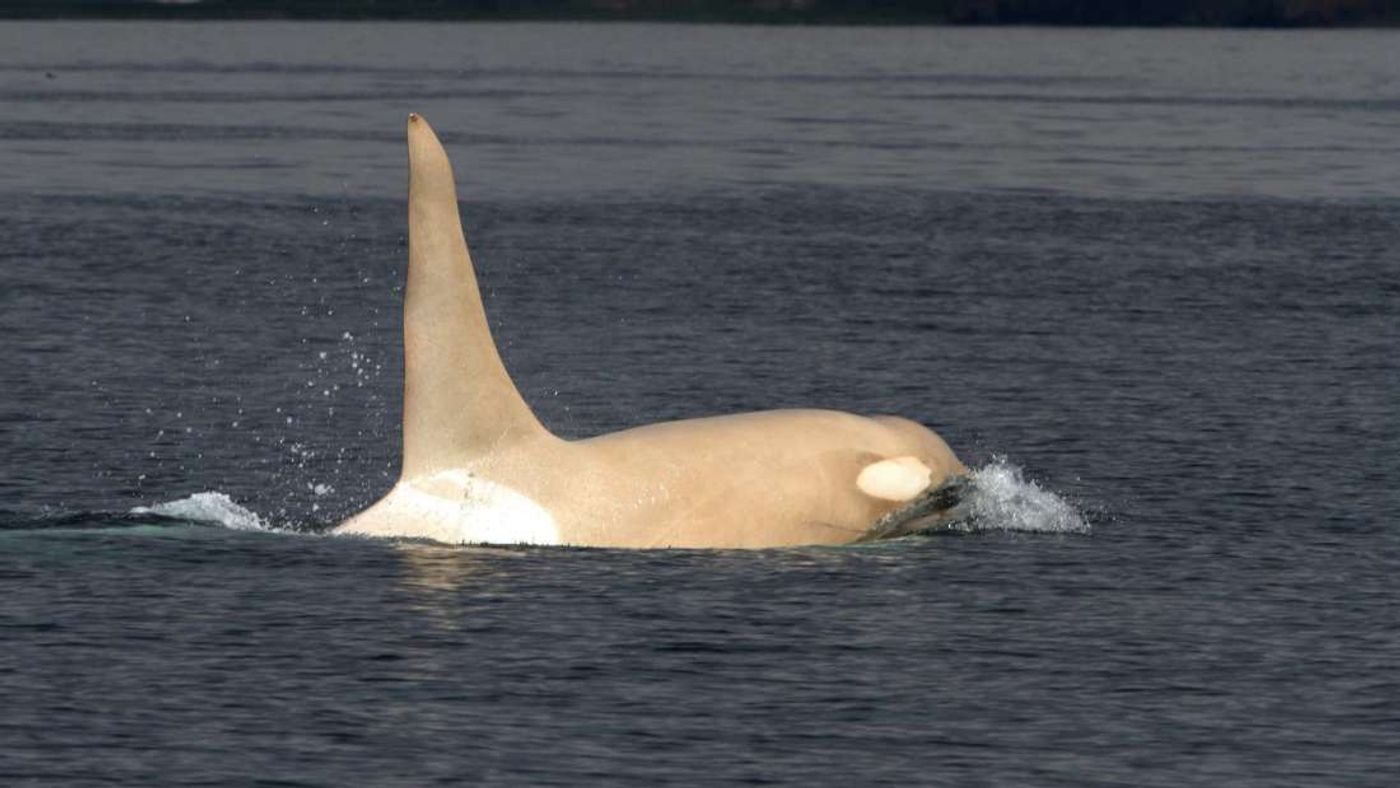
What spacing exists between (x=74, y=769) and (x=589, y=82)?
160m

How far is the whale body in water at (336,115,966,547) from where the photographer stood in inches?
1021

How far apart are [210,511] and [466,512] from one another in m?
4.21

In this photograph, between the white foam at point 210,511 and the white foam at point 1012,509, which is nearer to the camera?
the white foam at point 1012,509

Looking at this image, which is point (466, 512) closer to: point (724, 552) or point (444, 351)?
point (444, 351)

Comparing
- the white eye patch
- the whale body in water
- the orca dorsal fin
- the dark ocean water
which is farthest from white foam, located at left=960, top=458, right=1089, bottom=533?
the orca dorsal fin

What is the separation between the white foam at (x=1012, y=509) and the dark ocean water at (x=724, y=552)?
75mm

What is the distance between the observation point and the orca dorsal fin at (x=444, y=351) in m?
25.7

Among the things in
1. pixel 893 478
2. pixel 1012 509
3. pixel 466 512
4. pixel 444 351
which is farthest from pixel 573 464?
pixel 1012 509

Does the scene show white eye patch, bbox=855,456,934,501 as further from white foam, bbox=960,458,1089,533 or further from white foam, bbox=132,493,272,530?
white foam, bbox=132,493,272,530

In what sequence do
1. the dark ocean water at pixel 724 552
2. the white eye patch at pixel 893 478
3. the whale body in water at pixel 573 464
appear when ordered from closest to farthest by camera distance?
the dark ocean water at pixel 724 552 → the whale body in water at pixel 573 464 → the white eye patch at pixel 893 478

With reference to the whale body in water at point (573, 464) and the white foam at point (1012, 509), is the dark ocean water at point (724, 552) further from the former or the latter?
the whale body in water at point (573, 464)

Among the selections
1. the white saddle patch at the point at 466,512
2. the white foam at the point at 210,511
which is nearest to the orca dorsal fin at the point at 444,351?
the white saddle patch at the point at 466,512

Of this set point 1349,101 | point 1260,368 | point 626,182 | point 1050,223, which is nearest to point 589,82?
point 1349,101

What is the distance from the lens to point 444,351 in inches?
1022
